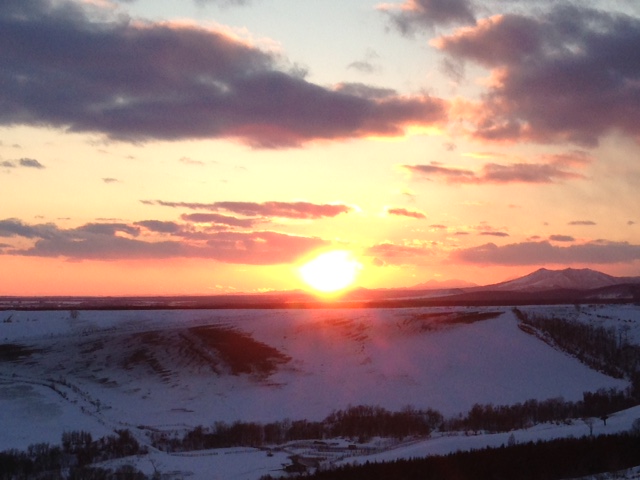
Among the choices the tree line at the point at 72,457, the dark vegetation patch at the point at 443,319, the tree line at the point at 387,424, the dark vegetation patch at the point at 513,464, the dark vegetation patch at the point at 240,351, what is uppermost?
the dark vegetation patch at the point at 443,319

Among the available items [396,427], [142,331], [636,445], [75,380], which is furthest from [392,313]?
[636,445]

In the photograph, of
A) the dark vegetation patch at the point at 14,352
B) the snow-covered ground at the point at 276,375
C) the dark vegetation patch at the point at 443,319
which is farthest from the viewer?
the dark vegetation patch at the point at 443,319

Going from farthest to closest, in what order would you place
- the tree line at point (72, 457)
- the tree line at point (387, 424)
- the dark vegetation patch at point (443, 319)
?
the dark vegetation patch at point (443, 319) → the tree line at point (387, 424) → the tree line at point (72, 457)

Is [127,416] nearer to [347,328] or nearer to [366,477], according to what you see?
[366,477]

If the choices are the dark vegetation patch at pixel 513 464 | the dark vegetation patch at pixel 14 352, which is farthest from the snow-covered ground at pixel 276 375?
the dark vegetation patch at pixel 513 464

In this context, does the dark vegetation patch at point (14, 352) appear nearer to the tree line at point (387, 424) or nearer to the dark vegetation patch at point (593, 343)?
the tree line at point (387, 424)
